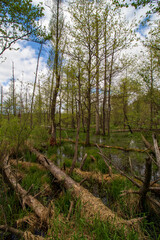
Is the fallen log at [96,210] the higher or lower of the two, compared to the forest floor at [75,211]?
higher

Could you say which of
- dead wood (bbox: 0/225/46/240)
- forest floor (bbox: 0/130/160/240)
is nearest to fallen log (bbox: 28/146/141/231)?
forest floor (bbox: 0/130/160/240)

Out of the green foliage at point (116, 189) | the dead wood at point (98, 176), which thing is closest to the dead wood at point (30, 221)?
the green foliage at point (116, 189)

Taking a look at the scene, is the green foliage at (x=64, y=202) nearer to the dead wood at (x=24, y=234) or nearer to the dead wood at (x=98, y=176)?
the dead wood at (x=24, y=234)

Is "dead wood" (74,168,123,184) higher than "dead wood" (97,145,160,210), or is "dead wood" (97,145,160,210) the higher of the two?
"dead wood" (97,145,160,210)

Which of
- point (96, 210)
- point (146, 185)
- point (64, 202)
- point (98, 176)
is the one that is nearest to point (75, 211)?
point (96, 210)

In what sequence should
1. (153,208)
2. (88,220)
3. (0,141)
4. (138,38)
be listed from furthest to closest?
(138,38)
(0,141)
(153,208)
(88,220)

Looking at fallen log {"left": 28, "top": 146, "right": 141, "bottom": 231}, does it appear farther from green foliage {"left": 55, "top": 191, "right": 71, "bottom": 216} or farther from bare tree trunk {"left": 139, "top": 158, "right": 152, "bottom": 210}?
bare tree trunk {"left": 139, "top": 158, "right": 152, "bottom": 210}

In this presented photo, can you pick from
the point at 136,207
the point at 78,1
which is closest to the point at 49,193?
the point at 136,207

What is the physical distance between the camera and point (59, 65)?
814cm

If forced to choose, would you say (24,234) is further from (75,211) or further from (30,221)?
(75,211)

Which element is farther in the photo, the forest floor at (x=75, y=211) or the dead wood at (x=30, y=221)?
the dead wood at (x=30, y=221)

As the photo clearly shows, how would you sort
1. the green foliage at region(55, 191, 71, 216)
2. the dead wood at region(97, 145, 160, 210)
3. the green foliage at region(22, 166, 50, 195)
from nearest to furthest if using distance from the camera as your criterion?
the dead wood at region(97, 145, 160, 210) < the green foliage at region(55, 191, 71, 216) < the green foliage at region(22, 166, 50, 195)

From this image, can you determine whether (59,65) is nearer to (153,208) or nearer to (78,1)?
(78,1)

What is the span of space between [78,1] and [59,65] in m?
4.20
